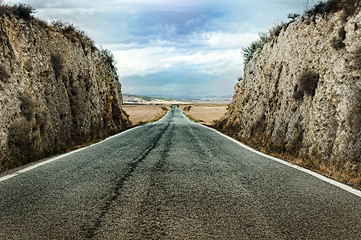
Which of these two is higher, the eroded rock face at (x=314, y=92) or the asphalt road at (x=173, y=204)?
the eroded rock face at (x=314, y=92)

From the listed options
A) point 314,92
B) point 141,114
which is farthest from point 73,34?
point 141,114

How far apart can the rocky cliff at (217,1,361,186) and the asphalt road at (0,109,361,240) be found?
1653mm

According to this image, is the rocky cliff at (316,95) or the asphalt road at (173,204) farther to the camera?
the rocky cliff at (316,95)

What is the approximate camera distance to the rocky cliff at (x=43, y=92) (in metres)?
8.11

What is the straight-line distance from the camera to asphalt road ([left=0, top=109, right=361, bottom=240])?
3.24 m

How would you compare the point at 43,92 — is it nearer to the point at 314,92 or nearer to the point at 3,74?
the point at 3,74

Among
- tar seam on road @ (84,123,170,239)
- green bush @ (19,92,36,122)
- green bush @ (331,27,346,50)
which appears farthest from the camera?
green bush @ (19,92,36,122)

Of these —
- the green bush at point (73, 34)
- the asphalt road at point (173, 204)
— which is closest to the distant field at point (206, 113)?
the green bush at point (73, 34)

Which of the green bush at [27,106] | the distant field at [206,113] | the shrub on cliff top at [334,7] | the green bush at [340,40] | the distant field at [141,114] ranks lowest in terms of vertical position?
the distant field at [141,114]

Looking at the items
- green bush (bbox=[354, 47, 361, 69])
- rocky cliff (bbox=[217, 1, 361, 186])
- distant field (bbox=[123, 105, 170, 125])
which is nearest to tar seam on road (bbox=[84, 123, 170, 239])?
rocky cliff (bbox=[217, 1, 361, 186])

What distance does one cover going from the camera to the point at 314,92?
977 centimetres

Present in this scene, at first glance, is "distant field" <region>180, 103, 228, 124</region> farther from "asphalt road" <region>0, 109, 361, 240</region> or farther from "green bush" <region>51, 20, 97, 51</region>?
"asphalt road" <region>0, 109, 361, 240</region>

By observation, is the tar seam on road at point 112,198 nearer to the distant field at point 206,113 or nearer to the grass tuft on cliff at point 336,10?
the grass tuft on cliff at point 336,10

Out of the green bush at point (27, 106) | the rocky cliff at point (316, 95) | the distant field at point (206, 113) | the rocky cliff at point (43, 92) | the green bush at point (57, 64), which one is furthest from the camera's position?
the distant field at point (206, 113)
